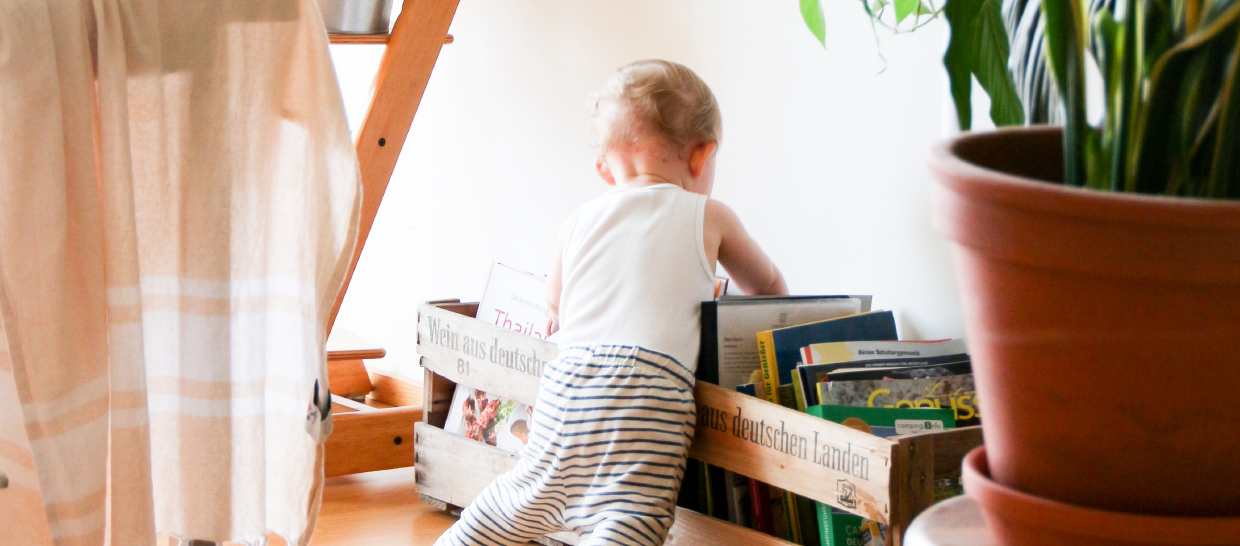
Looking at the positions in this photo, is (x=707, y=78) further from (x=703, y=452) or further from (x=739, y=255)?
(x=703, y=452)

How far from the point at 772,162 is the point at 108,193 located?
86 centimetres

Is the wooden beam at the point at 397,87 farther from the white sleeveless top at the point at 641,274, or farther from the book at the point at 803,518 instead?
the book at the point at 803,518

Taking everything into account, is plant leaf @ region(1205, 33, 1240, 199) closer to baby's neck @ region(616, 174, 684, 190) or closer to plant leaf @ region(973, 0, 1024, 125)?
plant leaf @ region(973, 0, 1024, 125)

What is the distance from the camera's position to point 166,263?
816 millimetres

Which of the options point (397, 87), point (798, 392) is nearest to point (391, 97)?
point (397, 87)

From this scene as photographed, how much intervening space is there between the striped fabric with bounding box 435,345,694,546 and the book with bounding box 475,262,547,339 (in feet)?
0.79

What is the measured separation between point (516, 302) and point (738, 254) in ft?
1.22

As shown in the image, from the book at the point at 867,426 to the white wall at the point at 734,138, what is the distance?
19cm

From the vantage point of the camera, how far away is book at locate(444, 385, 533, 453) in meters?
1.43

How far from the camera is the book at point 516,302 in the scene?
147 cm

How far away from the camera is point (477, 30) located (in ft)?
6.53

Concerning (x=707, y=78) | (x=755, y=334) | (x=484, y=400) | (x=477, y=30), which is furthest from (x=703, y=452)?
(x=477, y=30)

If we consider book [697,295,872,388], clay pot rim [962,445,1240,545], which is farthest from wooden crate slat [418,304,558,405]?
clay pot rim [962,445,1240,545]

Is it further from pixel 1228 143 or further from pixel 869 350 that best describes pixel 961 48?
pixel 869 350
